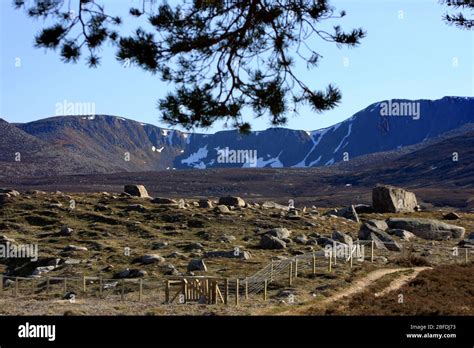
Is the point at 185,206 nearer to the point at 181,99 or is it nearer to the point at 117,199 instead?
the point at 117,199

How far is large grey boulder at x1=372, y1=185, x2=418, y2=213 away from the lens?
60219 mm

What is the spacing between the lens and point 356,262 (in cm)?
3606

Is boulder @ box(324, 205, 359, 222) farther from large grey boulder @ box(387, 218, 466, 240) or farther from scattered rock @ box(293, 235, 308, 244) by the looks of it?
scattered rock @ box(293, 235, 308, 244)

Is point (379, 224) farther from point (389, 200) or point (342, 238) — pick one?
point (389, 200)

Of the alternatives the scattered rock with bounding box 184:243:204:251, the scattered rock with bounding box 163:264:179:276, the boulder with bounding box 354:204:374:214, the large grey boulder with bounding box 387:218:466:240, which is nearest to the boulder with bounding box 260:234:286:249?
the scattered rock with bounding box 184:243:204:251

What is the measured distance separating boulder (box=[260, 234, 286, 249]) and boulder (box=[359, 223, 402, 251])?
4938 millimetres

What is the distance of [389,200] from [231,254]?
25.8 metres

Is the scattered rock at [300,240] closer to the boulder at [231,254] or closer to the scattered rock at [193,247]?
the scattered rock at [193,247]

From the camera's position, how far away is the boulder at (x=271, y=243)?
40.3 metres

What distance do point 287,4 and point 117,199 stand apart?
39937mm

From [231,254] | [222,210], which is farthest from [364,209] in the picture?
[231,254]

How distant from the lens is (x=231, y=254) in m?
37.1

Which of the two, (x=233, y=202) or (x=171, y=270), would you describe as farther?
(x=233, y=202)
